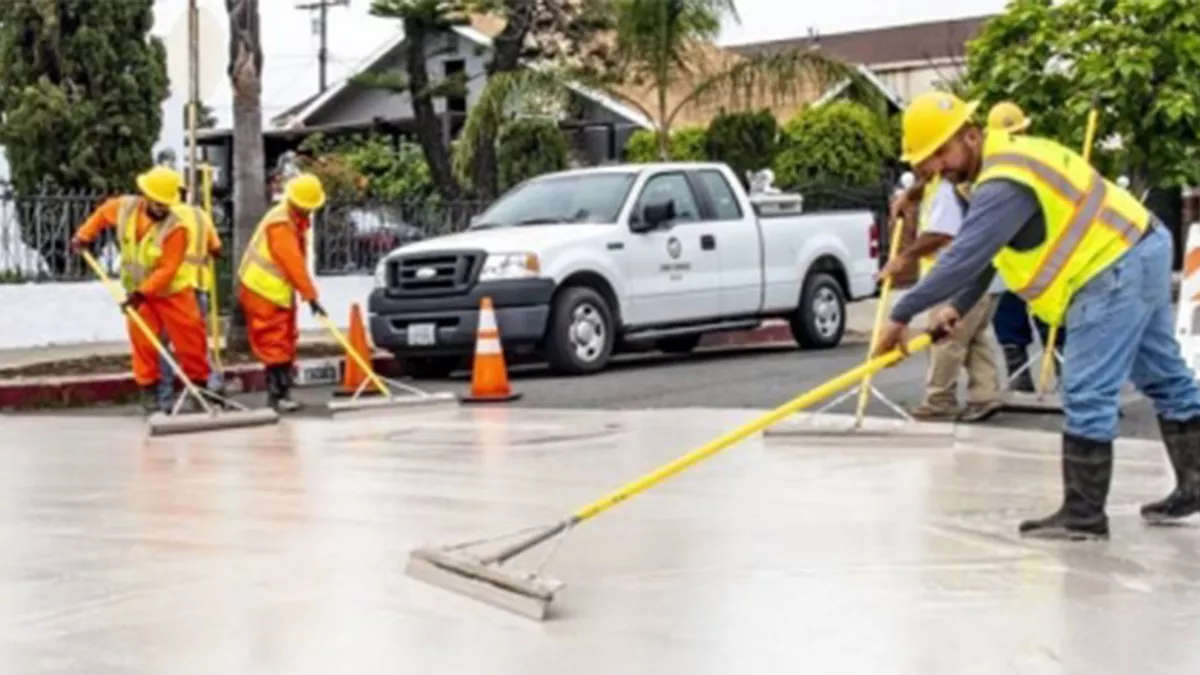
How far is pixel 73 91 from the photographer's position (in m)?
21.0

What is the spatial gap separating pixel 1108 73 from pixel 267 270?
31.9 ft

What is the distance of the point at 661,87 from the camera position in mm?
22562

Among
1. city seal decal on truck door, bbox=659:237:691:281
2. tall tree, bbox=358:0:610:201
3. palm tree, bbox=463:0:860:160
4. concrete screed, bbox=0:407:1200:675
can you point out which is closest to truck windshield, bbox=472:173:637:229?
city seal decal on truck door, bbox=659:237:691:281

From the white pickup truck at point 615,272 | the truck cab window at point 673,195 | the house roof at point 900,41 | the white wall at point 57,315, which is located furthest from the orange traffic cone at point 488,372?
the house roof at point 900,41

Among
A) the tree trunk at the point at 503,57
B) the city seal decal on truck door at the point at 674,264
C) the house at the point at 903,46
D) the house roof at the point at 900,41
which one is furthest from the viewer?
the house roof at the point at 900,41

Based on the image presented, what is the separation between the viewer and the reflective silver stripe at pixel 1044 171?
6.57m

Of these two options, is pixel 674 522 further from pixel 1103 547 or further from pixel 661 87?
pixel 661 87

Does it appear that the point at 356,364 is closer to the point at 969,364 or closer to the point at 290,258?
the point at 290,258

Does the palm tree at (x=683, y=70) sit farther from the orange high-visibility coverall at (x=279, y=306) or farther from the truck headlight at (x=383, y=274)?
the orange high-visibility coverall at (x=279, y=306)

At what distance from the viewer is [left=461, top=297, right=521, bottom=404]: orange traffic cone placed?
41.9 ft

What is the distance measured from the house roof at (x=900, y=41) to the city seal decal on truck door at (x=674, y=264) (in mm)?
30206

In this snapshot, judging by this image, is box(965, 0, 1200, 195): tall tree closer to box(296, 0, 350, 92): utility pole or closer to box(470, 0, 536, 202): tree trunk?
box(470, 0, 536, 202): tree trunk

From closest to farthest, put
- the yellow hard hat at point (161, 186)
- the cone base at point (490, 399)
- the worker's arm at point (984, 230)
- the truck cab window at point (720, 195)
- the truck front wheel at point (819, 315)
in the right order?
the worker's arm at point (984, 230)
the yellow hard hat at point (161, 186)
the cone base at point (490, 399)
the truck cab window at point (720, 195)
the truck front wheel at point (819, 315)

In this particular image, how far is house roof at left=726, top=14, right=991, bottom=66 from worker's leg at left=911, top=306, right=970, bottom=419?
113 ft
